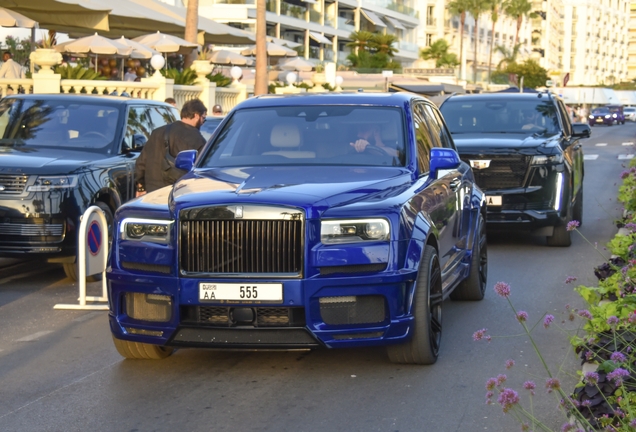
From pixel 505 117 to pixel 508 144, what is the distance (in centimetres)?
135

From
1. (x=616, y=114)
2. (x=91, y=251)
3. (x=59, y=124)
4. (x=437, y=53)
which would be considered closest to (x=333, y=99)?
(x=91, y=251)

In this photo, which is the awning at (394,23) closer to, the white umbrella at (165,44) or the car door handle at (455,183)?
the white umbrella at (165,44)

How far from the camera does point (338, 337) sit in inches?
257

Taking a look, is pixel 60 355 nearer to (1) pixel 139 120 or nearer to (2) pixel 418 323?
(2) pixel 418 323

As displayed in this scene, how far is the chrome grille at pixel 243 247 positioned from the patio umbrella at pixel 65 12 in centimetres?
1707

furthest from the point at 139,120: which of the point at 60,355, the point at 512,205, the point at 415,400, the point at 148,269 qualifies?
the point at 415,400

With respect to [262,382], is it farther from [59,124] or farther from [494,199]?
[494,199]

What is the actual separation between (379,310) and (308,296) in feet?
1.51

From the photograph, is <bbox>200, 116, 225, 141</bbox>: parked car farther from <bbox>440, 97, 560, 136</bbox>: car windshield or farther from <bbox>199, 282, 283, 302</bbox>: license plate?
<bbox>199, 282, 283, 302</bbox>: license plate

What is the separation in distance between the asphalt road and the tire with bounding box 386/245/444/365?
92 mm

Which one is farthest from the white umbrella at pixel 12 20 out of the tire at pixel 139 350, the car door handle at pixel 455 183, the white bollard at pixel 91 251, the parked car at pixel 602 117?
the parked car at pixel 602 117

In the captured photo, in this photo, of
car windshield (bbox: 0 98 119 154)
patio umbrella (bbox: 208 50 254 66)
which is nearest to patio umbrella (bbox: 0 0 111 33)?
patio umbrella (bbox: 208 50 254 66)

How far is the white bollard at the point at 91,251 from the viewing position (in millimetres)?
9500

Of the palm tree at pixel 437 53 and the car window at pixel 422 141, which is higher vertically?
the palm tree at pixel 437 53
